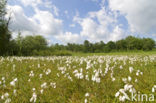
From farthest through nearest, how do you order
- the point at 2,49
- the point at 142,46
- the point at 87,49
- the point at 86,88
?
1. the point at 87,49
2. the point at 142,46
3. the point at 2,49
4. the point at 86,88

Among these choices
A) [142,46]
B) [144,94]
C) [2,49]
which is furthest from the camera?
[142,46]

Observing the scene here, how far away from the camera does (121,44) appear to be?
7906 centimetres

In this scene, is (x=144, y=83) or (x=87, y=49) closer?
(x=144, y=83)

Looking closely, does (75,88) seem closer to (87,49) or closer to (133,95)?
(133,95)

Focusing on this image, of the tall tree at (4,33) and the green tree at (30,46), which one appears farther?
the green tree at (30,46)

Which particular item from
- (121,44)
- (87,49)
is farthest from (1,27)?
(121,44)

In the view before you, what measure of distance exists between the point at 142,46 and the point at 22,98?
8800 cm

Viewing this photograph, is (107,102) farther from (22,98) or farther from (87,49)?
(87,49)

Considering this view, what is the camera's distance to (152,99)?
2154 mm

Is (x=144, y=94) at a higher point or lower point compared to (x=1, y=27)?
lower

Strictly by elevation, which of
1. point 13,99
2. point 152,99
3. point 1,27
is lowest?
point 13,99

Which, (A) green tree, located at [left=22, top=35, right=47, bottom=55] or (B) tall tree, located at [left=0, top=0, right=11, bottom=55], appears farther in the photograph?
(A) green tree, located at [left=22, top=35, right=47, bottom=55]

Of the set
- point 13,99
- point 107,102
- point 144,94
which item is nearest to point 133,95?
point 144,94

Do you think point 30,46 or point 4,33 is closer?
point 4,33
